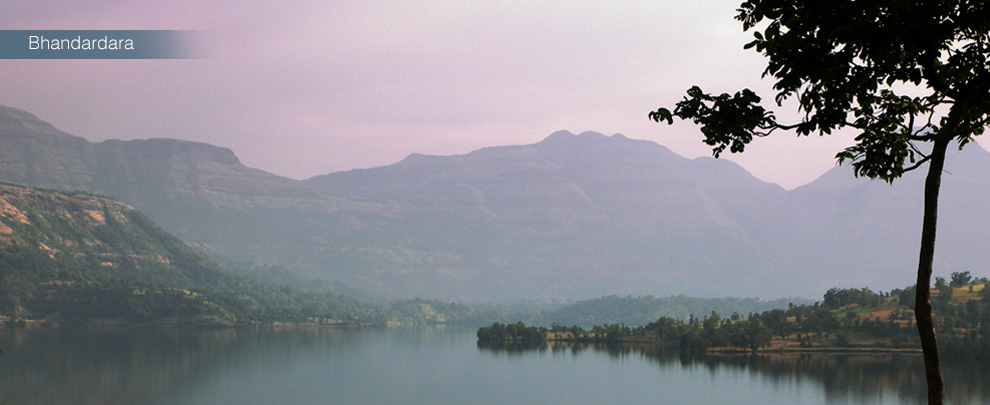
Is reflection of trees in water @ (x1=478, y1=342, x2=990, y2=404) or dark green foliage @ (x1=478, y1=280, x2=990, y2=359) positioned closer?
reflection of trees in water @ (x1=478, y1=342, x2=990, y2=404)

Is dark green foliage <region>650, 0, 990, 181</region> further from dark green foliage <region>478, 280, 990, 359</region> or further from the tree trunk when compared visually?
dark green foliage <region>478, 280, 990, 359</region>

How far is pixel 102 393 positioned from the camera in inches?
5039

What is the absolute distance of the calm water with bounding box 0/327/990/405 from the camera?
123 metres

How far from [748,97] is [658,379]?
135379 millimetres

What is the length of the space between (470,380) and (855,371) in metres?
65.0

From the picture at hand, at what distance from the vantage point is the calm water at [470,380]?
404ft

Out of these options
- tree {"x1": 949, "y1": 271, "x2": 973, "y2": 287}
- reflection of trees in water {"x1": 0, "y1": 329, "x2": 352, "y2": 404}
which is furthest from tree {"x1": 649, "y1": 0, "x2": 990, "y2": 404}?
tree {"x1": 949, "y1": 271, "x2": 973, "y2": 287}

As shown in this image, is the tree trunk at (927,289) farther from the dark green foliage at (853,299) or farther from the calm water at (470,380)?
the dark green foliage at (853,299)

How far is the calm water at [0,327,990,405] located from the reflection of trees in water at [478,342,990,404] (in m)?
0.22

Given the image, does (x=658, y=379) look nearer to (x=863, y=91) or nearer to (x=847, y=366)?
(x=847, y=366)

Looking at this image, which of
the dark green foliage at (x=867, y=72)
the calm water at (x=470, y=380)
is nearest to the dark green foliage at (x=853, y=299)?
the calm water at (x=470, y=380)

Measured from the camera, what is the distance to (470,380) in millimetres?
156000

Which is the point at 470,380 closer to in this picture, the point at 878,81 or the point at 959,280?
the point at 959,280

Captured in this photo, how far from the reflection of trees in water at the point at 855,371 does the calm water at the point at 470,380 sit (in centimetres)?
22
